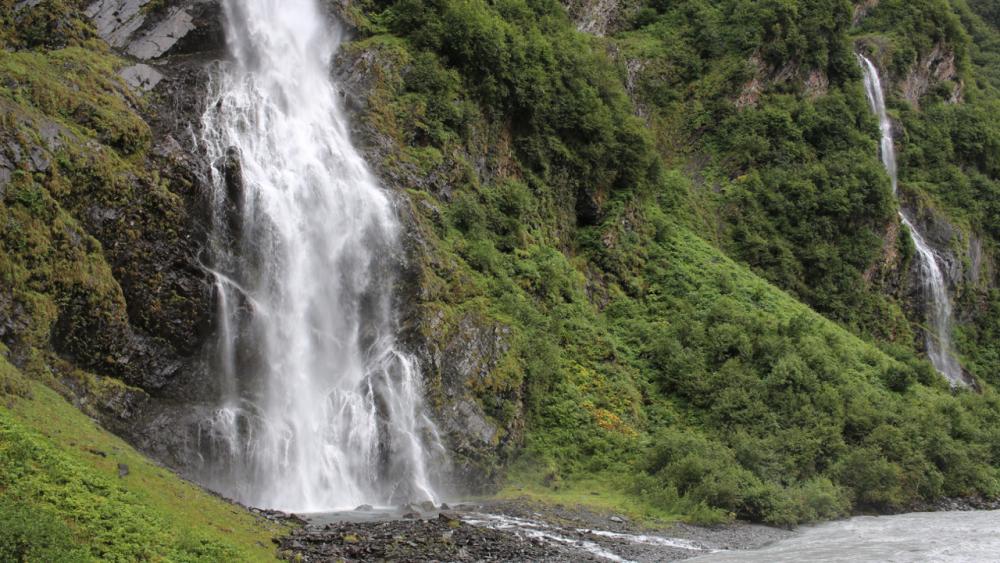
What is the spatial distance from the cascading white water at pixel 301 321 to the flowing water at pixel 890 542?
8052mm

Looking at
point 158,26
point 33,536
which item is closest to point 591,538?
point 33,536

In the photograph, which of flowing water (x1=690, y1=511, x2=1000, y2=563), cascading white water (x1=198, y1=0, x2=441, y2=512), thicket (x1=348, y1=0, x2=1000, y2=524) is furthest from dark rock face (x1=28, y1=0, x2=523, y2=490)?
flowing water (x1=690, y1=511, x2=1000, y2=563)

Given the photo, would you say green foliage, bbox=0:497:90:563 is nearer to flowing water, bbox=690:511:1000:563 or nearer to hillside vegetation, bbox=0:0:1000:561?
hillside vegetation, bbox=0:0:1000:561

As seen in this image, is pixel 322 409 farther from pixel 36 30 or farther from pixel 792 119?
pixel 792 119

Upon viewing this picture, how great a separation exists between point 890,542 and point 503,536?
28.2 ft

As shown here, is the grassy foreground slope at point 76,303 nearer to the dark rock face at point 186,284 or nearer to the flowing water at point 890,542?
the dark rock face at point 186,284

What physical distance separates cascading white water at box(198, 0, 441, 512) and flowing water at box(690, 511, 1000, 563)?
317 inches

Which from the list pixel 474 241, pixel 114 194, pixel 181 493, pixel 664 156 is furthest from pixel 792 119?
pixel 181 493

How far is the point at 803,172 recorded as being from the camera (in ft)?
147

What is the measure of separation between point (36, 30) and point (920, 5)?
56.7 metres

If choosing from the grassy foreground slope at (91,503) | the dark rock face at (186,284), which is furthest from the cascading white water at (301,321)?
the grassy foreground slope at (91,503)

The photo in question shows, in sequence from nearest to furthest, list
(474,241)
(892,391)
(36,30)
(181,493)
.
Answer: (181,493)
(36,30)
(474,241)
(892,391)

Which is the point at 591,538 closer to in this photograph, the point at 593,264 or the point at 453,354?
the point at 453,354

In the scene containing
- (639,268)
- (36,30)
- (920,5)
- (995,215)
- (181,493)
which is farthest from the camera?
(920,5)
